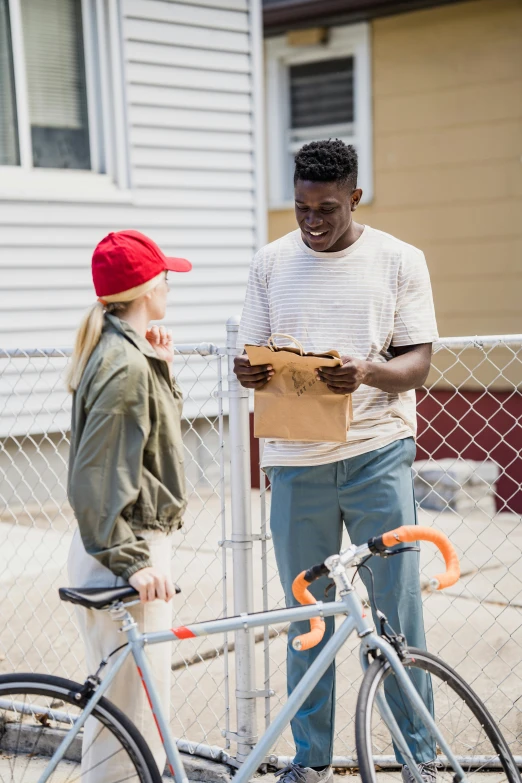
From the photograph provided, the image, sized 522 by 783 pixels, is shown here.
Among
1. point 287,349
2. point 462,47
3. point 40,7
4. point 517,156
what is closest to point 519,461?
point 517,156

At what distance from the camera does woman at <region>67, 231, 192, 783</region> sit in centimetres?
245

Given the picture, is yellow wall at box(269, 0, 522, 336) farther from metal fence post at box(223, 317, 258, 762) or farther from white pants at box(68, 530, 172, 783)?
white pants at box(68, 530, 172, 783)

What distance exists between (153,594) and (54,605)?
295 centimetres

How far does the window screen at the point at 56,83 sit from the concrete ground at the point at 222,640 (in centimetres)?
298

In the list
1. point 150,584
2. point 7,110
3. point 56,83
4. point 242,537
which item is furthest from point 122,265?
point 56,83

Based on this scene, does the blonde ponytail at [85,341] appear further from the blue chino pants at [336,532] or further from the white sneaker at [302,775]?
the white sneaker at [302,775]

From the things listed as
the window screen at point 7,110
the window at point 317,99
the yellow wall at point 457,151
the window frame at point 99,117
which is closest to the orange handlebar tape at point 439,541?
the window frame at point 99,117

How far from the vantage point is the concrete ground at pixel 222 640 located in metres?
3.94

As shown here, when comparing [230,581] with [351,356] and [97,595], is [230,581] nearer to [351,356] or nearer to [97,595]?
[351,356]

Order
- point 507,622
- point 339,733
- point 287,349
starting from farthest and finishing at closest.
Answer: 1. point 507,622
2. point 339,733
3. point 287,349

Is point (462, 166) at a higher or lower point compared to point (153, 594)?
higher

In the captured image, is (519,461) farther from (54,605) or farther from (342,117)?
(54,605)

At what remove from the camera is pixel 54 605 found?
521 centimetres

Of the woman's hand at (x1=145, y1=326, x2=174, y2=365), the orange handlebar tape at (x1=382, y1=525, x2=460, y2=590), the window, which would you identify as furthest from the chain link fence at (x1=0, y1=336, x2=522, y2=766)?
the window
